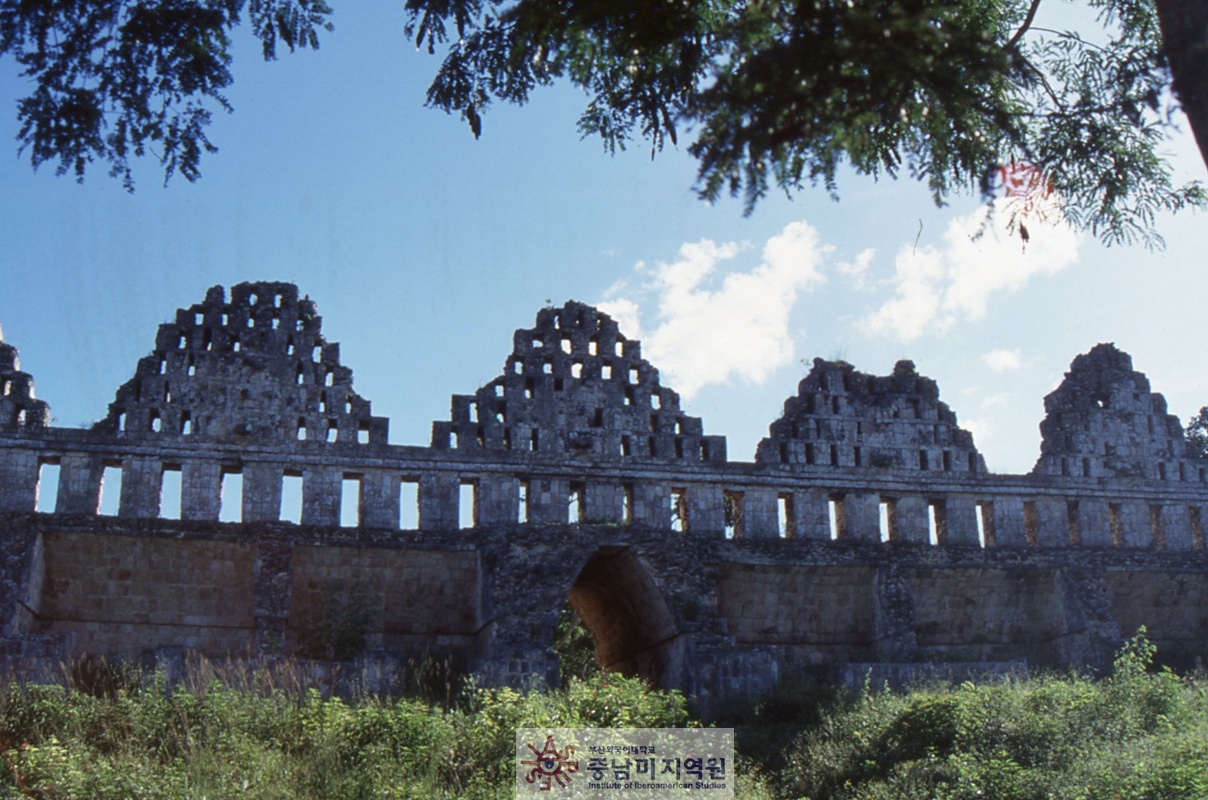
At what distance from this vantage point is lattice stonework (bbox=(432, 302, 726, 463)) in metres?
30.1

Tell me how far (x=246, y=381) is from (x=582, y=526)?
834 centimetres

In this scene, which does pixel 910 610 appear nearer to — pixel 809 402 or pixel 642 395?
pixel 809 402

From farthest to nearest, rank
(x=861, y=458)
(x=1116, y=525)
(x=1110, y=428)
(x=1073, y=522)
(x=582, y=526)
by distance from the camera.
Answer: (x=1110, y=428), (x=1116, y=525), (x=1073, y=522), (x=861, y=458), (x=582, y=526)

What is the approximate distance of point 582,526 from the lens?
88.9 ft

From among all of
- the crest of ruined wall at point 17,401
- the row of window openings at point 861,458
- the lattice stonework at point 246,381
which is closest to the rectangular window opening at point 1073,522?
the row of window openings at point 861,458

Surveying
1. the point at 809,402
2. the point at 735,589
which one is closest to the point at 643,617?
the point at 735,589

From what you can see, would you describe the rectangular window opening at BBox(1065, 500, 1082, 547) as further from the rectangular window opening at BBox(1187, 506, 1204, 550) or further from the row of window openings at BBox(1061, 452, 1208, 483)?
the rectangular window opening at BBox(1187, 506, 1204, 550)

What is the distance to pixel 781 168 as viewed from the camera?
27.6 feet

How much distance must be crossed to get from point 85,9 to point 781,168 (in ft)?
19.0

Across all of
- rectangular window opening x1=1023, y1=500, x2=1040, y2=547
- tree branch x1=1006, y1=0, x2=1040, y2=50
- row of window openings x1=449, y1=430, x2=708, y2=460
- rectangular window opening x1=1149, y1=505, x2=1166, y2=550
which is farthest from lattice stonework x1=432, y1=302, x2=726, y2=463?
→ tree branch x1=1006, y1=0, x2=1040, y2=50

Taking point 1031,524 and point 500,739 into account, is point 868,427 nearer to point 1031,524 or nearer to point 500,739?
point 1031,524

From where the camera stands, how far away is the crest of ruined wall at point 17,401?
27.8 m

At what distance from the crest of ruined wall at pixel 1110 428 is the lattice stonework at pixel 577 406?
9626mm

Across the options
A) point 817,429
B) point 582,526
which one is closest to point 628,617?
point 582,526
